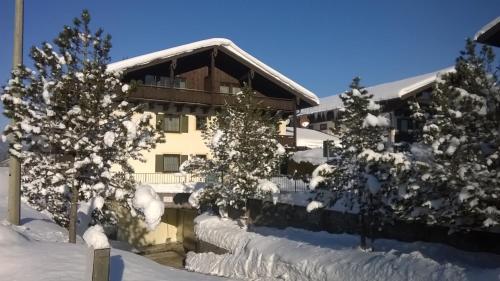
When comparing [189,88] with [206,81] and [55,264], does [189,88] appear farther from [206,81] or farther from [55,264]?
[55,264]

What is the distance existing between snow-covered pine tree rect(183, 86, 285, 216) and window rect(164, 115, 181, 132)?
27.9 ft

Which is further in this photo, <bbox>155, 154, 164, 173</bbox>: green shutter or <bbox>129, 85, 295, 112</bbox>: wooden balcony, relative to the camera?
<bbox>155, 154, 164, 173</bbox>: green shutter

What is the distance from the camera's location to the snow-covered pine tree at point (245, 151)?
1975 cm

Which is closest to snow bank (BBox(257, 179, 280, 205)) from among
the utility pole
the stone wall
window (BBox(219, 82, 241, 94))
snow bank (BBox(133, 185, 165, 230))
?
the stone wall

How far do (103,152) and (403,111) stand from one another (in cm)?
2830

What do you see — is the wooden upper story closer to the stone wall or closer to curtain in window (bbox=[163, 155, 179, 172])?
curtain in window (bbox=[163, 155, 179, 172])

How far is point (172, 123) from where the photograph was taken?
28.7 meters

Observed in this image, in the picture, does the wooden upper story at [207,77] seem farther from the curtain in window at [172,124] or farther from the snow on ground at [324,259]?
the snow on ground at [324,259]

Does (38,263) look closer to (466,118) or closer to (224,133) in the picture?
(466,118)

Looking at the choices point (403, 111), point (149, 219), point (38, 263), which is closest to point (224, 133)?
point (149, 219)

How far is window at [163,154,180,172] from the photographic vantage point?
28.3m

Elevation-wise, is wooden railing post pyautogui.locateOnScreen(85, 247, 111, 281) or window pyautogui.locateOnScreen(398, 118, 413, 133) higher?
window pyautogui.locateOnScreen(398, 118, 413, 133)

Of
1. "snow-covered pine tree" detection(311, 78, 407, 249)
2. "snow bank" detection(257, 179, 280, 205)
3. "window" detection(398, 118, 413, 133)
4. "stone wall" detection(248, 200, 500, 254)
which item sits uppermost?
"window" detection(398, 118, 413, 133)

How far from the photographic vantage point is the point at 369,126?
12.2 meters
